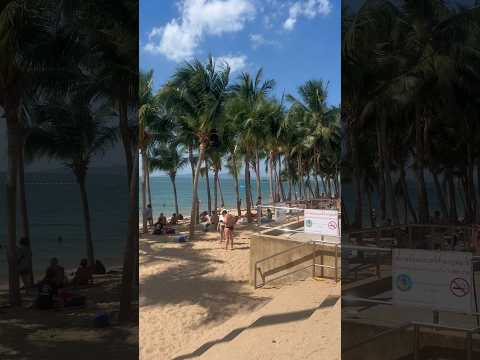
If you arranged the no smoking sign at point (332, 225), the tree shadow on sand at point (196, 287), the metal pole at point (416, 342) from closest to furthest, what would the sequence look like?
1. the metal pole at point (416, 342)
2. the no smoking sign at point (332, 225)
3. the tree shadow on sand at point (196, 287)

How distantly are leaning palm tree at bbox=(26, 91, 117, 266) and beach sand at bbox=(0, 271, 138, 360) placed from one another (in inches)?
9.3

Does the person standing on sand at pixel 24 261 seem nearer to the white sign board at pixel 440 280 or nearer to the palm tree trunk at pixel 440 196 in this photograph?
the white sign board at pixel 440 280

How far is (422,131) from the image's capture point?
297 cm

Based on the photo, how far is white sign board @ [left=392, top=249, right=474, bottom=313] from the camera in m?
2.77

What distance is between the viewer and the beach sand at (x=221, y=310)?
10602 mm

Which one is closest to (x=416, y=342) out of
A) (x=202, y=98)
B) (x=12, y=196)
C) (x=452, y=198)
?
(x=452, y=198)

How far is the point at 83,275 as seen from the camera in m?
2.82

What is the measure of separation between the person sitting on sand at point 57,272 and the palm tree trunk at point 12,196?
0.18m

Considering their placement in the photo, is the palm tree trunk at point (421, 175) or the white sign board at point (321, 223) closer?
the palm tree trunk at point (421, 175)

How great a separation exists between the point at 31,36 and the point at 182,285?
15.0 metres

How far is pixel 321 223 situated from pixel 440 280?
10009 mm

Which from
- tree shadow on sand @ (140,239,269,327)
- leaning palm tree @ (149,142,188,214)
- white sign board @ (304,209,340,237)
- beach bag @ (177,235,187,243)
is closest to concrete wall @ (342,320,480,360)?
white sign board @ (304,209,340,237)

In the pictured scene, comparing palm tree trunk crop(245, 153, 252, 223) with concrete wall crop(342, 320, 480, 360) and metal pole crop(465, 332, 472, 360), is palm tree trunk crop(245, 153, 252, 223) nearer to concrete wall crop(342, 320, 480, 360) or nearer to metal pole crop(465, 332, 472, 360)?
concrete wall crop(342, 320, 480, 360)

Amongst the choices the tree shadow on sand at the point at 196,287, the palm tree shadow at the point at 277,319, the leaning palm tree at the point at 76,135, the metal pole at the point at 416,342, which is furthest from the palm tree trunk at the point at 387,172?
the tree shadow on sand at the point at 196,287
